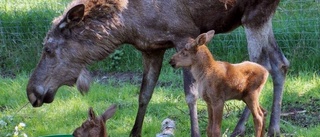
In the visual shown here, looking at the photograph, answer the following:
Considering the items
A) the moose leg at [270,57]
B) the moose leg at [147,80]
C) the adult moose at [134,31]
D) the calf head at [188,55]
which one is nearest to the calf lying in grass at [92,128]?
the calf head at [188,55]

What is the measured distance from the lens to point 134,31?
6.61 meters

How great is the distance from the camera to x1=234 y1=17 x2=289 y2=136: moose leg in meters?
6.80

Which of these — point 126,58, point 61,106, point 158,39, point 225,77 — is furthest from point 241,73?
point 126,58

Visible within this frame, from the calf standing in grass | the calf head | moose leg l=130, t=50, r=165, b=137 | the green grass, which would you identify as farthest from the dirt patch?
the calf head

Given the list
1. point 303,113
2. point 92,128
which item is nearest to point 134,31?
point 92,128

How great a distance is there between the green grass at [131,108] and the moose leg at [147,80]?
0.16 metres

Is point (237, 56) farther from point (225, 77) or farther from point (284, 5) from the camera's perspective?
point (225, 77)

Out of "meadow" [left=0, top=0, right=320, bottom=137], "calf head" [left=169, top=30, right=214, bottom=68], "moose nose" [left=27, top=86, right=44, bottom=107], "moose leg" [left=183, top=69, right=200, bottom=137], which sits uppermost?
"calf head" [left=169, top=30, right=214, bottom=68]

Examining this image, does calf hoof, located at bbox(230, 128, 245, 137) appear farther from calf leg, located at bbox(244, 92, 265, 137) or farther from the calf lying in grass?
the calf lying in grass

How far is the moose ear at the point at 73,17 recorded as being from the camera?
6.42 m

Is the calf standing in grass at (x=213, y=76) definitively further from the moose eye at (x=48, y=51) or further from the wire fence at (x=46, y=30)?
the wire fence at (x=46, y=30)

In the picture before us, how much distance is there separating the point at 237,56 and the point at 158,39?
3.20 m

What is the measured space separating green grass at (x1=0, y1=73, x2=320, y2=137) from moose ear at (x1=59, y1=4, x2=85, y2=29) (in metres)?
1.15

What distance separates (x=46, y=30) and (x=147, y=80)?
383 cm
